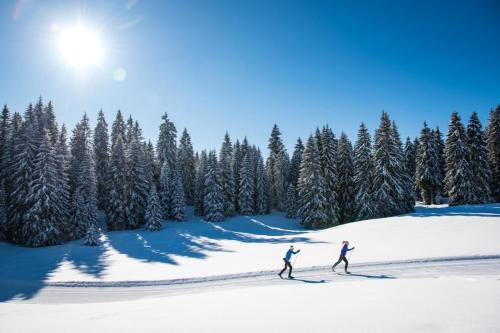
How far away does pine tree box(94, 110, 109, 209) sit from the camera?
58688 millimetres

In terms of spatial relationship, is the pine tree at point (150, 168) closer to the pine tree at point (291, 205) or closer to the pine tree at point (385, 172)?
the pine tree at point (291, 205)

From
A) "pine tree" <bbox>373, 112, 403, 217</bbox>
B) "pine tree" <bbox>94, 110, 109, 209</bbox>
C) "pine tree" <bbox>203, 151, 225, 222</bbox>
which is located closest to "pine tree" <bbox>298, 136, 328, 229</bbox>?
"pine tree" <bbox>373, 112, 403, 217</bbox>

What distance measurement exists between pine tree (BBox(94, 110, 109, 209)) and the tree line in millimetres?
265

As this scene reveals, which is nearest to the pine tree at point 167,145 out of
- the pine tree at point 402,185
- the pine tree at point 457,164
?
the pine tree at point 402,185

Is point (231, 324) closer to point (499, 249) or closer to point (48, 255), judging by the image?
point (499, 249)

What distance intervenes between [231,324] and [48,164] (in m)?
40.2

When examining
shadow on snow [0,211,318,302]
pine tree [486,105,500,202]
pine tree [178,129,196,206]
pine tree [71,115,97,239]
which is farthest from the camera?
pine tree [178,129,196,206]

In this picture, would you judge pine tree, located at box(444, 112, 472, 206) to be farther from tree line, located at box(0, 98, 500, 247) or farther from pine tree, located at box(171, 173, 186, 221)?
pine tree, located at box(171, 173, 186, 221)

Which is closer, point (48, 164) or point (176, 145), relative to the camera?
point (48, 164)

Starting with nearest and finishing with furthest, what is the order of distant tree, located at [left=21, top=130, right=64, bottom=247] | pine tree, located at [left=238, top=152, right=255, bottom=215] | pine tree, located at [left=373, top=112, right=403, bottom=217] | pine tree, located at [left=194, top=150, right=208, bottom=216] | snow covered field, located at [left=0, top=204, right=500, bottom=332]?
snow covered field, located at [left=0, top=204, right=500, bottom=332]
distant tree, located at [left=21, top=130, right=64, bottom=247]
pine tree, located at [left=373, top=112, right=403, bottom=217]
pine tree, located at [left=194, top=150, right=208, bottom=216]
pine tree, located at [left=238, top=152, right=255, bottom=215]

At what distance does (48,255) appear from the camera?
29469 millimetres

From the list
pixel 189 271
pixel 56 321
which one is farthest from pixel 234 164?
pixel 56 321

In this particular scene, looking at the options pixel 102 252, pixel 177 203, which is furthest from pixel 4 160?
pixel 102 252

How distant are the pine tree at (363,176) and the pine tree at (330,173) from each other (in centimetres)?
327
